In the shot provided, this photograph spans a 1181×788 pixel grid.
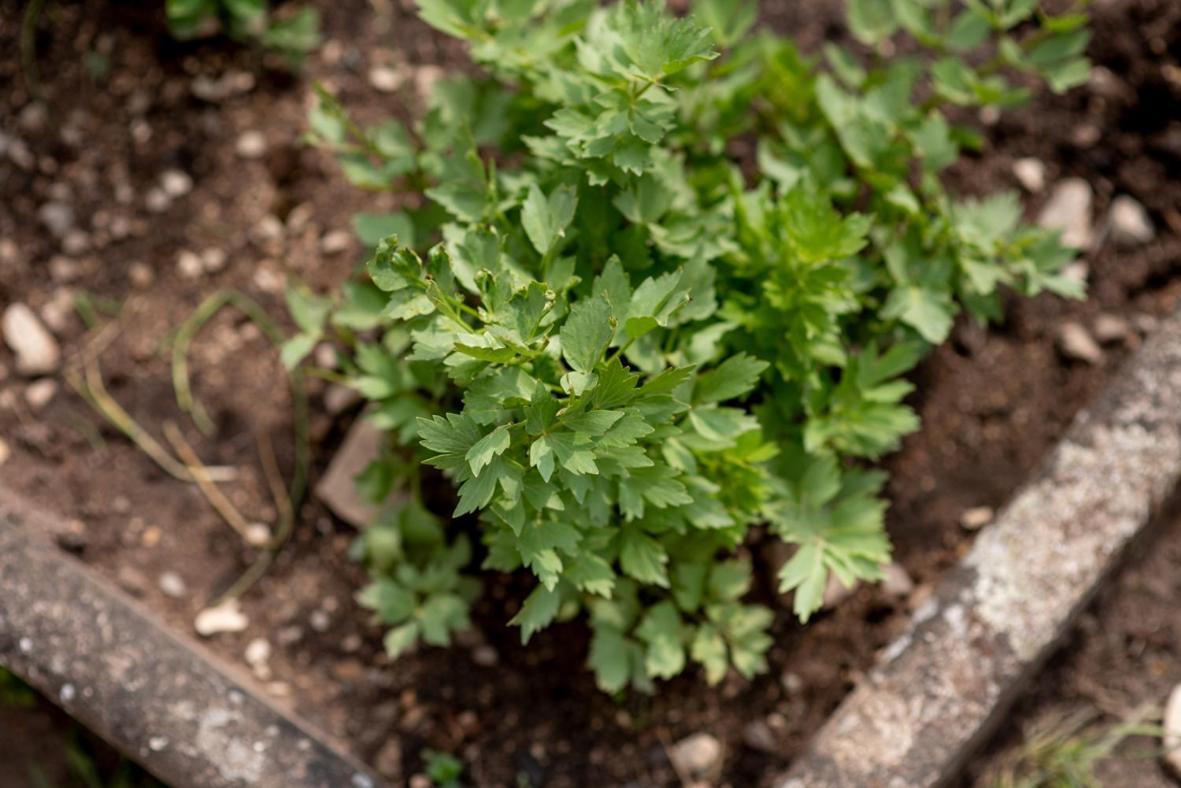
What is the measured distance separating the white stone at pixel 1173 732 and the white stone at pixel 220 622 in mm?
1724

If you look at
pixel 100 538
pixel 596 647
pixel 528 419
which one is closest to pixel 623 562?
pixel 596 647

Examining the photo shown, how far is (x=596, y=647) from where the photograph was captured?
195 cm

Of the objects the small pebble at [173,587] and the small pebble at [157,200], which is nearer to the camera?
the small pebble at [173,587]

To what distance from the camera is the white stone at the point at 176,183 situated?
243cm

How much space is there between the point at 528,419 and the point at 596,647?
0.64m

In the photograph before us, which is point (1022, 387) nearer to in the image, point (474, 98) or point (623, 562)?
point (623, 562)

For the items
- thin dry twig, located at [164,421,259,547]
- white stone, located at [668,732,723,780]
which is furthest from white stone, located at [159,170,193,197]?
white stone, located at [668,732,723,780]

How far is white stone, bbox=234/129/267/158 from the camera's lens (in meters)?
2.44

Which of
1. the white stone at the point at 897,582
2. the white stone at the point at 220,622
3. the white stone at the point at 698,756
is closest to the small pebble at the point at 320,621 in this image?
the white stone at the point at 220,622

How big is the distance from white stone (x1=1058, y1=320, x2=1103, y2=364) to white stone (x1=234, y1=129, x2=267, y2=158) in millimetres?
1632

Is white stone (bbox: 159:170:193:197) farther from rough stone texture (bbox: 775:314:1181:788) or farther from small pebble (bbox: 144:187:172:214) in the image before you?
rough stone texture (bbox: 775:314:1181:788)

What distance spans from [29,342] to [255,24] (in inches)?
31.1

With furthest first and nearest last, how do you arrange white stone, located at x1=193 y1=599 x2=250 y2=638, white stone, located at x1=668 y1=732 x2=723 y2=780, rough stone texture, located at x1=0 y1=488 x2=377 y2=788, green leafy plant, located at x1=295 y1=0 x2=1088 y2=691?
1. white stone, located at x1=193 y1=599 x2=250 y2=638
2. white stone, located at x1=668 y1=732 x2=723 y2=780
3. rough stone texture, located at x1=0 y1=488 x2=377 y2=788
4. green leafy plant, located at x1=295 y1=0 x2=1088 y2=691

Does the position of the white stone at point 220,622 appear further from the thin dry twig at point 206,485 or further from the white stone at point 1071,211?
the white stone at point 1071,211
